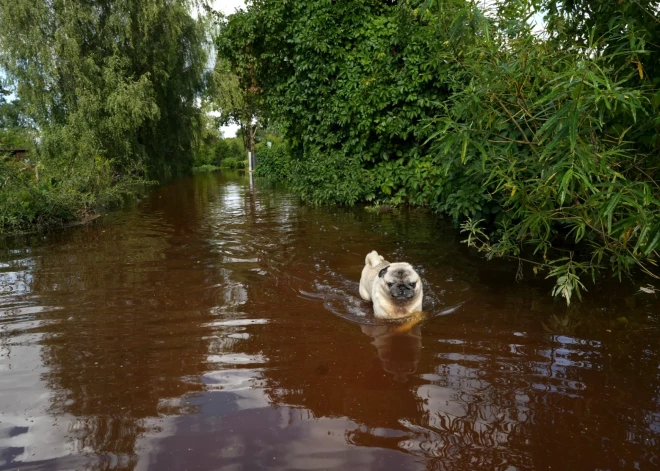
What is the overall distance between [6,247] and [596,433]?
37.0 ft

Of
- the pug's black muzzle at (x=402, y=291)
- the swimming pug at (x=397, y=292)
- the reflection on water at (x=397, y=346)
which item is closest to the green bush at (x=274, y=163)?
the swimming pug at (x=397, y=292)

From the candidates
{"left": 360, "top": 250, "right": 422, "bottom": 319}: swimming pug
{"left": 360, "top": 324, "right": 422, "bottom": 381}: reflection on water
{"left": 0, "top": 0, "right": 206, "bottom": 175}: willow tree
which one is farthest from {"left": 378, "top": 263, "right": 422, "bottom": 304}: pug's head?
{"left": 0, "top": 0, "right": 206, "bottom": 175}: willow tree

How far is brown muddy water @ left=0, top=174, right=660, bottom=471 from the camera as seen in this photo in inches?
131

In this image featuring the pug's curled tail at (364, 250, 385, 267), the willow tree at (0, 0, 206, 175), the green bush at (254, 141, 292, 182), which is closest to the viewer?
the pug's curled tail at (364, 250, 385, 267)

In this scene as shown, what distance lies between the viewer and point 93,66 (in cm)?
2159

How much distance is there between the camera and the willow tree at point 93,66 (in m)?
20.5

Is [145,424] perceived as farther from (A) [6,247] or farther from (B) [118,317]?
(A) [6,247]

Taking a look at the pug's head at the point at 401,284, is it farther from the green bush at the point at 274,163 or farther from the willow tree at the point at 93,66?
the green bush at the point at 274,163

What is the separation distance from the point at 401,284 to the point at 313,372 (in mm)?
1583

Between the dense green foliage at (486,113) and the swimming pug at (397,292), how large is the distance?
1414 millimetres

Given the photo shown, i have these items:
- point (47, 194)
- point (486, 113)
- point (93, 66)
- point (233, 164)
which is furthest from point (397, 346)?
point (233, 164)

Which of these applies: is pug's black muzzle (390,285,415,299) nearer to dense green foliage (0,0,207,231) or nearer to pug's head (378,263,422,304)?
pug's head (378,263,422,304)

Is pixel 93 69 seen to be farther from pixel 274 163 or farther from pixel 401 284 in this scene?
pixel 401 284

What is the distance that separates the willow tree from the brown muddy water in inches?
558
